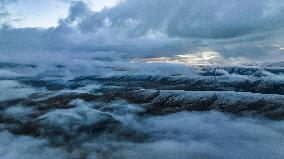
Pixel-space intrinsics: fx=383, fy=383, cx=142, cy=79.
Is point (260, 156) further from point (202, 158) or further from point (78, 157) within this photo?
point (78, 157)

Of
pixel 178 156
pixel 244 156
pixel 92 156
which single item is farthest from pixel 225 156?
pixel 92 156

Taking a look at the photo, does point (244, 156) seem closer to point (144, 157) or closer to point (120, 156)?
point (144, 157)

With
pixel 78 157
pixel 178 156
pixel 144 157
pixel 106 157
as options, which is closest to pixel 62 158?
pixel 78 157

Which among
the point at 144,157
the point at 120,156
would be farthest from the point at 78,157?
the point at 144,157

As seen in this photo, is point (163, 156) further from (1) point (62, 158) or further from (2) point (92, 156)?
(1) point (62, 158)

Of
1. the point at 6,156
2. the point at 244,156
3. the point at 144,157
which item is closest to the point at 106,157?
the point at 144,157

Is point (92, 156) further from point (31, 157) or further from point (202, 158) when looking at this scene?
point (202, 158)
